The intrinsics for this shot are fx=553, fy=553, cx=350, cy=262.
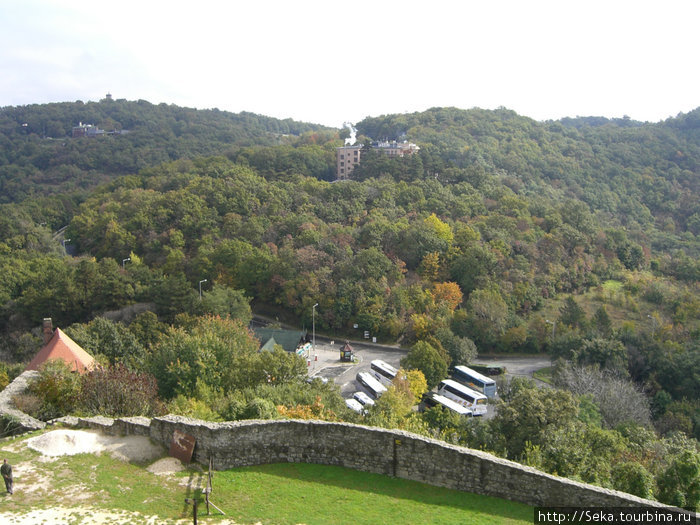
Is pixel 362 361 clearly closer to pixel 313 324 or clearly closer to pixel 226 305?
pixel 313 324

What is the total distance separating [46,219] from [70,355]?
47610 mm

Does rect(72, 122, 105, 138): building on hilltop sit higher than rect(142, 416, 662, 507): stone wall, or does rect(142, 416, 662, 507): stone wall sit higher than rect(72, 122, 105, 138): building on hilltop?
rect(72, 122, 105, 138): building on hilltop

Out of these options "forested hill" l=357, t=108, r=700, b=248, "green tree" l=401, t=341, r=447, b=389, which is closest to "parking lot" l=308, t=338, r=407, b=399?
"green tree" l=401, t=341, r=447, b=389

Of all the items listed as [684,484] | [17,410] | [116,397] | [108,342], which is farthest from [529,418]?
[108,342]

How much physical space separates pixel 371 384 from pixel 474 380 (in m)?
5.38

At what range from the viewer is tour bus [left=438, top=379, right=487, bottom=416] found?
2475 cm

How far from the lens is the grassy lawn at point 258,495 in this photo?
9.55 meters

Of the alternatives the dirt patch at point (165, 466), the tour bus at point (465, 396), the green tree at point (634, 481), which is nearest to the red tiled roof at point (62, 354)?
Result: the dirt patch at point (165, 466)

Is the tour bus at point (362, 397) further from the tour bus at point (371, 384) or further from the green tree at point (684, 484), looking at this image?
the green tree at point (684, 484)

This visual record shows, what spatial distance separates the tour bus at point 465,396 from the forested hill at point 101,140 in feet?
215

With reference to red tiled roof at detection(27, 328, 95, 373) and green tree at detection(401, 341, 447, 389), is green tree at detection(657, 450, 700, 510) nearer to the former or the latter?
green tree at detection(401, 341, 447, 389)

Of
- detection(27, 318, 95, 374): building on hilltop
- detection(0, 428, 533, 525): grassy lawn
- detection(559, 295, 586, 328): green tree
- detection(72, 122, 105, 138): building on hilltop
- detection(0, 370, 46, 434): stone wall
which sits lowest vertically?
detection(559, 295, 586, 328): green tree

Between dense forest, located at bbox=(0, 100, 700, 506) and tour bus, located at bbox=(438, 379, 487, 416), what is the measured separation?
107cm

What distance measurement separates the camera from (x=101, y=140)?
325 ft
